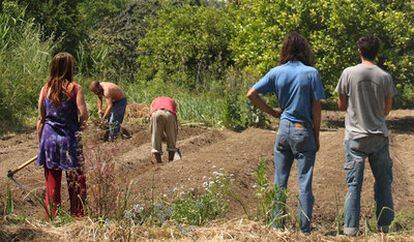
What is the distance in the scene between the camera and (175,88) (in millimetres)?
19953

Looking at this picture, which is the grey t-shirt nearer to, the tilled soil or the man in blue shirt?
the man in blue shirt

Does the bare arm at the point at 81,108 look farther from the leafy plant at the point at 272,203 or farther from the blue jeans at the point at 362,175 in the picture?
the blue jeans at the point at 362,175

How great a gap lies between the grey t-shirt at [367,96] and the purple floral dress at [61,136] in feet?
8.43

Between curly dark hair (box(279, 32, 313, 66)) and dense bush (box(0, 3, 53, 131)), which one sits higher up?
curly dark hair (box(279, 32, 313, 66))

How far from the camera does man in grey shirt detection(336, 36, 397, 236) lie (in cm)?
688

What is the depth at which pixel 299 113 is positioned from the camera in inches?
264

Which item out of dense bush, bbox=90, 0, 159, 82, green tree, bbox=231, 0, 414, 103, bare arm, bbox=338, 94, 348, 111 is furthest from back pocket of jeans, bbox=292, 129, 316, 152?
dense bush, bbox=90, 0, 159, 82

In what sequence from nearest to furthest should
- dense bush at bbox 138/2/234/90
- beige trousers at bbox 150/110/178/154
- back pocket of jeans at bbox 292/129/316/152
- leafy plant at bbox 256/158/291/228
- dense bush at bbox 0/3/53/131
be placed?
1. leafy plant at bbox 256/158/291/228
2. back pocket of jeans at bbox 292/129/316/152
3. beige trousers at bbox 150/110/178/154
4. dense bush at bbox 0/3/53/131
5. dense bush at bbox 138/2/234/90

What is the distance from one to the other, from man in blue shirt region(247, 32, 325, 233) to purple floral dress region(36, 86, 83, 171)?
1789 mm

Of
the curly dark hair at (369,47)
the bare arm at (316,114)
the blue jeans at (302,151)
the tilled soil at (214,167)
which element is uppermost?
the curly dark hair at (369,47)

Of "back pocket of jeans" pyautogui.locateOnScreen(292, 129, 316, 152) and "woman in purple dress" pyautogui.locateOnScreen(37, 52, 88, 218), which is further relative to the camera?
"woman in purple dress" pyautogui.locateOnScreen(37, 52, 88, 218)

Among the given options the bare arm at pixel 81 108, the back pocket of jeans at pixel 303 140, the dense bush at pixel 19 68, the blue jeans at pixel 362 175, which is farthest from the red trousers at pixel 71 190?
the dense bush at pixel 19 68

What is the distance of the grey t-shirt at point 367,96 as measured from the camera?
6.87 m

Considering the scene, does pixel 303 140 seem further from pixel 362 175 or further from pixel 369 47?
pixel 369 47
